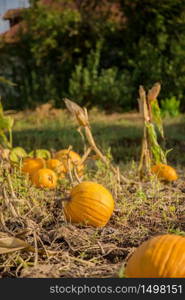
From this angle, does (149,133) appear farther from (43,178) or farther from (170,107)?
(170,107)

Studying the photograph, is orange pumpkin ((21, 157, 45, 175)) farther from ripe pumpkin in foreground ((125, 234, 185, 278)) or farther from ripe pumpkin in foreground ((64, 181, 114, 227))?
ripe pumpkin in foreground ((125, 234, 185, 278))

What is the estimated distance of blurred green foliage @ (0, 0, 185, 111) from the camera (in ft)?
38.5

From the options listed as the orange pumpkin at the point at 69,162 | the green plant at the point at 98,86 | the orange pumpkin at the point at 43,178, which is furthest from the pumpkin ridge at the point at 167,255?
the green plant at the point at 98,86

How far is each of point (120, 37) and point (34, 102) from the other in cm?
256

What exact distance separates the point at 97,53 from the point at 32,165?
8.48 meters

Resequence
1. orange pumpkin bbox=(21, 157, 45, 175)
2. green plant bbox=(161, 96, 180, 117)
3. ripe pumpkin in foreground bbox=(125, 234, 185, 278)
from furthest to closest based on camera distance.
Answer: green plant bbox=(161, 96, 180, 117) → orange pumpkin bbox=(21, 157, 45, 175) → ripe pumpkin in foreground bbox=(125, 234, 185, 278)

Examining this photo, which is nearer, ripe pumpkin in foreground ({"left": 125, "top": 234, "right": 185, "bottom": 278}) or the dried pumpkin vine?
ripe pumpkin in foreground ({"left": 125, "top": 234, "right": 185, "bottom": 278})

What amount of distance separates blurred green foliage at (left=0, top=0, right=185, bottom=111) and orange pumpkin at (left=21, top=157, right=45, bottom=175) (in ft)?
26.1

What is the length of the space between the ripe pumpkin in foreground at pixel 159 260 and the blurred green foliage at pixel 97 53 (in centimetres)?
992

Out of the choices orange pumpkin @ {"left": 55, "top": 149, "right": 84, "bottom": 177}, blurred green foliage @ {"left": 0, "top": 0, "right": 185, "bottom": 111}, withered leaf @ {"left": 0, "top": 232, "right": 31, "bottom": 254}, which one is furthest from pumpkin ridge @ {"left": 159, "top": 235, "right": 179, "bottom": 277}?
blurred green foliage @ {"left": 0, "top": 0, "right": 185, "bottom": 111}

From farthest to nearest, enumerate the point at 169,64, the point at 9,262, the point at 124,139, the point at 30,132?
the point at 169,64 < the point at 30,132 < the point at 124,139 < the point at 9,262

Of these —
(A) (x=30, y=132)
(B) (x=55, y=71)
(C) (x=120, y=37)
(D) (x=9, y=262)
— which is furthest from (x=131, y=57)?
(D) (x=9, y=262)

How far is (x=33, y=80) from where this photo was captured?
12.2 metres

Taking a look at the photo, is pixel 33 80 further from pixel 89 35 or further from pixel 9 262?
pixel 9 262
